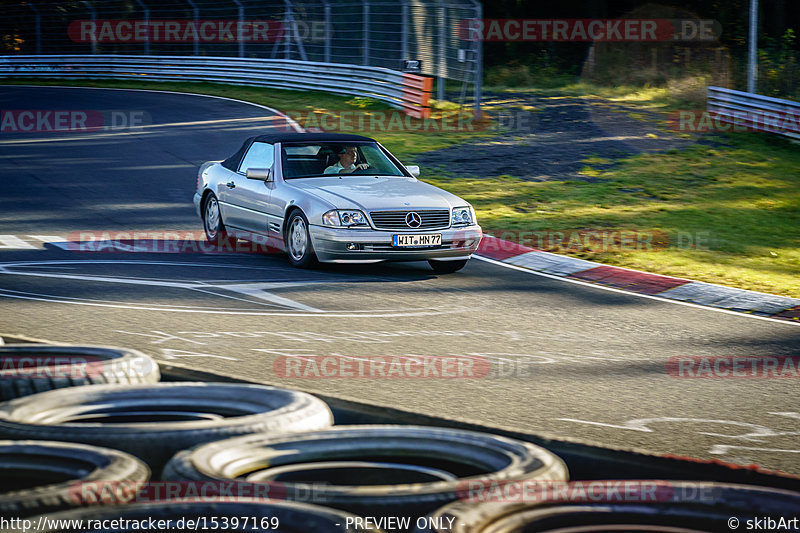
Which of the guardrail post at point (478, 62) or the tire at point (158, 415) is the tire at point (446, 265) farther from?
the guardrail post at point (478, 62)

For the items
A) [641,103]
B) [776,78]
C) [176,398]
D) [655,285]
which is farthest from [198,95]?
[176,398]

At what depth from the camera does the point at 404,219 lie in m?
11.7

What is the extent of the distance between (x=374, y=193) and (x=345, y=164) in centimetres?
105

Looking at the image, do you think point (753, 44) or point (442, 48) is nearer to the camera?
point (753, 44)

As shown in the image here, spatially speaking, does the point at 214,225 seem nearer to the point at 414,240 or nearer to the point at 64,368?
the point at 414,240

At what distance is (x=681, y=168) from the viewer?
2153 cm

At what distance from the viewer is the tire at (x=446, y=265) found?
1231 cm

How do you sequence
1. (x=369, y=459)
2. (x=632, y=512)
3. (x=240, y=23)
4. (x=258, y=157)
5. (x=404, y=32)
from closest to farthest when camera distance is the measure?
(x=632, y=512)
(x=369, y=459)
(x=258, y=157)
(x=404, y=32)
(x=240, y=23)

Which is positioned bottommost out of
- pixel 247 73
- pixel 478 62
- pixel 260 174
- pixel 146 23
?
pixel 260 174

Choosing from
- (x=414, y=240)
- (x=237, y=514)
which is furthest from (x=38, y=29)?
(x=237, y=514)

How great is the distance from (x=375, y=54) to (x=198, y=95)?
587cm

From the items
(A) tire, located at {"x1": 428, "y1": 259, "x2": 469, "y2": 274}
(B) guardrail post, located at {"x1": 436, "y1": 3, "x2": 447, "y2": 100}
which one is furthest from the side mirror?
(B) guardrail post, located at {"x1": 436, "y1": 3, "x2": 447, "y2": 100}

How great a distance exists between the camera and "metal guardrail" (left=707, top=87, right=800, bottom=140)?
80.8 feet

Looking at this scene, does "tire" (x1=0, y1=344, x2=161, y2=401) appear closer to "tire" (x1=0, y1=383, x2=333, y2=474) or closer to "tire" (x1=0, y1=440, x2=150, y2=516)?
"tire" (x1=0, y1=383, x2=333, y2=474)
